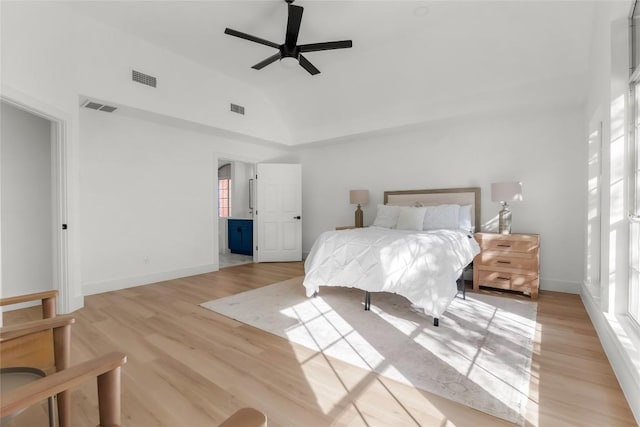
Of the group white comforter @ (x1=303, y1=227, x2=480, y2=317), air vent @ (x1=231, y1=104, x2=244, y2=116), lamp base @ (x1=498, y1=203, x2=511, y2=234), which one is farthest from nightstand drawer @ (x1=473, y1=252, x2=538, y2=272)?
air vent @ (x1=231, y1=104, x2=244, y2=116)

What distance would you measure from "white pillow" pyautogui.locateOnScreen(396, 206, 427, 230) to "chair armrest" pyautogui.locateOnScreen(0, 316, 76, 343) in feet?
12.8

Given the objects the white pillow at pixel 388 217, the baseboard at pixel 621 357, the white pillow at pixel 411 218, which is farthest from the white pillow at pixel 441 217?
the baseboard at pixel 621 357

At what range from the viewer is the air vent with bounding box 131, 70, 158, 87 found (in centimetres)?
390

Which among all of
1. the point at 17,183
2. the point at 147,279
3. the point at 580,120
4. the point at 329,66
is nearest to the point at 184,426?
the point at 147,279

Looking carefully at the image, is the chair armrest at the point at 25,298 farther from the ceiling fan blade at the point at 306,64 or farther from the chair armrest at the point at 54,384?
the ceiling fan blade at the point at 306,64

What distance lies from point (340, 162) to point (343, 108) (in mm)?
1167

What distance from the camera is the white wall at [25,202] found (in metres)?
3.43

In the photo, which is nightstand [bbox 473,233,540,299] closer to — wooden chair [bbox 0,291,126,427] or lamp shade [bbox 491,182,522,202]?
lamp shade [bbox 491,182,522,202]

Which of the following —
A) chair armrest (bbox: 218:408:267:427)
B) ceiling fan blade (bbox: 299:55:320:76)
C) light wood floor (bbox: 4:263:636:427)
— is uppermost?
ceiling fan blade (bbox: 299:55:320:76)

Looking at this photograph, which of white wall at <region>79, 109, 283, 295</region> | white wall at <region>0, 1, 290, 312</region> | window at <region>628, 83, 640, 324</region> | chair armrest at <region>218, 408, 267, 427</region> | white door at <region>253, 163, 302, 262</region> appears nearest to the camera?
chair armrest at <region>218, 408, 267, 427</region>

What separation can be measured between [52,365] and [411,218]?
401cm

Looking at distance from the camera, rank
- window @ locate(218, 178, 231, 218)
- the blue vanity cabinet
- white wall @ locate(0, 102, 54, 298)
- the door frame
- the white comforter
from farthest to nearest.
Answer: window @ locate(218, 178, 231, 218)
the blue vanity cabinet
white wall @ locate(0, 102, 54, 298)
the door frame
the white comforter

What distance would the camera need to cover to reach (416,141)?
5.14 m

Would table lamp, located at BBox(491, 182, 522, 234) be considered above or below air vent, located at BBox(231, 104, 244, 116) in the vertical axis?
below
